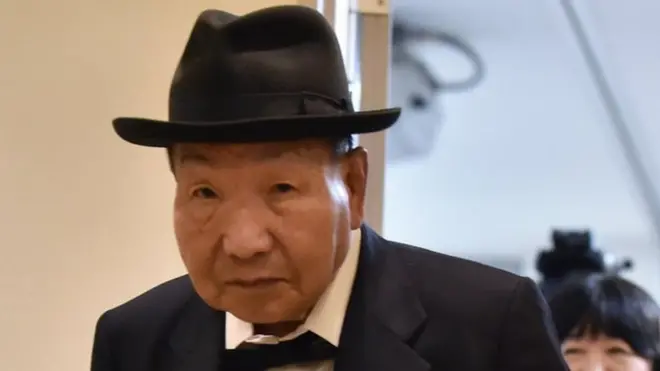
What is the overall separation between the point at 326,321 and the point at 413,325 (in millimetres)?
69

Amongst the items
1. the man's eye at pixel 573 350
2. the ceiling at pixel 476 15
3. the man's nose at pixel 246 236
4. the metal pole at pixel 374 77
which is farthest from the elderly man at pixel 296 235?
the ceiling at pixel 476 15

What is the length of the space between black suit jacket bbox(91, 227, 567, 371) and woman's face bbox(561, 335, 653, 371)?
54 cm

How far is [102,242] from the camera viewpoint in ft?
3.86

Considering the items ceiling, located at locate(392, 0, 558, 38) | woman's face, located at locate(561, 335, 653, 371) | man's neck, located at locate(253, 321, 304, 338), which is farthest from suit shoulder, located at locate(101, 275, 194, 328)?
ceiling, located at locate(392, 0, 558, 38)

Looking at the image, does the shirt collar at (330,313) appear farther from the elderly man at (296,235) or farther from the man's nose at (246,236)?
the man's nose at (246,236)

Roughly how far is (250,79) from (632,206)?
2.43m

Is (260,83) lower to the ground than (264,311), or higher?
higher

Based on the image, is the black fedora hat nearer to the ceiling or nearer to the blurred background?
the blurred background

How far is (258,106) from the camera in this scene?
687 millimetres

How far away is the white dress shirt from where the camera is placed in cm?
75

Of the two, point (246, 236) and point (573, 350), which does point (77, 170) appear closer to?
point (246, 236)

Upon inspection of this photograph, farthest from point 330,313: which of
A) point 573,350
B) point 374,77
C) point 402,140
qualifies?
point 402,140

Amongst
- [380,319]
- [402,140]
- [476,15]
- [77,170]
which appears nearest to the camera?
[380,319]

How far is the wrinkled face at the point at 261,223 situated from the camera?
67 cm
